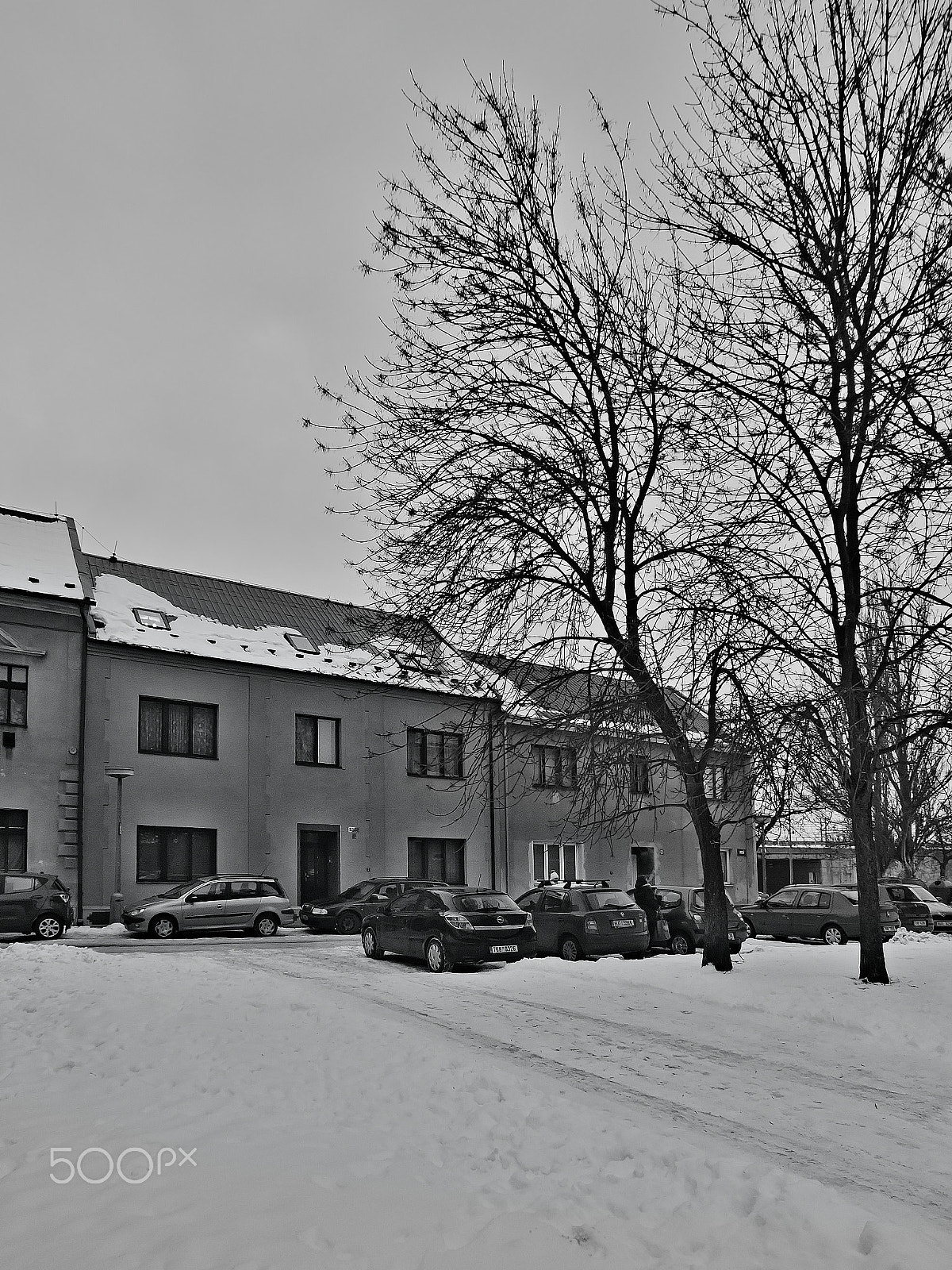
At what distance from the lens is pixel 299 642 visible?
114 feet

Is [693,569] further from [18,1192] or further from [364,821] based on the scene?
[364,821]

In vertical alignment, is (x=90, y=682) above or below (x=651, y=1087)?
above

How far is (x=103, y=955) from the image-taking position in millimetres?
17188

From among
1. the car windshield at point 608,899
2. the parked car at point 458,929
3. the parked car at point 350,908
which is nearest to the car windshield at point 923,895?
the parked car at point 350,908

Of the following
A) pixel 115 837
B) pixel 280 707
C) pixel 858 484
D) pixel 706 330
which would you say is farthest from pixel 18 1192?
pixel 280 707

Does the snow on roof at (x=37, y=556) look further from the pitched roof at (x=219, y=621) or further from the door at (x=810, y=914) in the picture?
the door at (x=810, y=914)

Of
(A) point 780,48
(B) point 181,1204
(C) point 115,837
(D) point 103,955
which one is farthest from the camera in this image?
(C) point 115,837

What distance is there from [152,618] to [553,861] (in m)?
16.8

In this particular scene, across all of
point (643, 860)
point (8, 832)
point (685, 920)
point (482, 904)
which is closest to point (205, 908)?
point (8, 832)

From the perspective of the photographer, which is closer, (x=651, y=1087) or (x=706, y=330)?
(x=651, y=1087)

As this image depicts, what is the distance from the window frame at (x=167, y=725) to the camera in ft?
96.4

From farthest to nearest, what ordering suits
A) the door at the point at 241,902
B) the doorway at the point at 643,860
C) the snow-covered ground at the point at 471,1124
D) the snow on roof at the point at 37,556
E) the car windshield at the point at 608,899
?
1. the doorway at the point at 643,860
2. the snow on roof at the point at 37,556
3. the door at the point at 241,902
4. the car windshield at the point at 608,899
5. the snow-covered ground at the point at 471,1124

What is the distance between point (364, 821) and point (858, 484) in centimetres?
2255

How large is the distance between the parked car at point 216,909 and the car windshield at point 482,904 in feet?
30.5
